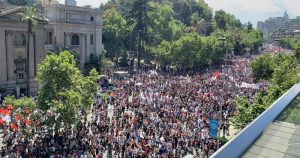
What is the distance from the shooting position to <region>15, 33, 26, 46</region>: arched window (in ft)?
Result: 146

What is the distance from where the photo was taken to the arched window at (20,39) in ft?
146

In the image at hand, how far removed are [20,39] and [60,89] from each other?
22.2m

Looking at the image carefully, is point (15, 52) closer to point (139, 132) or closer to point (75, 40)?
point (75, 40)

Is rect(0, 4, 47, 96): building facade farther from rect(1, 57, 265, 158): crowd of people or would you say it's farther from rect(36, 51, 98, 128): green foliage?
rect(36, 51, 98, 128): green foliage

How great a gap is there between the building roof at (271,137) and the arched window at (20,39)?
4240 cm

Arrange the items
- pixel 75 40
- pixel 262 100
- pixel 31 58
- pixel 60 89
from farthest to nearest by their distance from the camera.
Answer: pixel 75 40 → pixel 31 58 → pixel 60 89 → pixel 262 100

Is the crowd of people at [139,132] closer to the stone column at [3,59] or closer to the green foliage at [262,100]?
the green foliage at [262,100]

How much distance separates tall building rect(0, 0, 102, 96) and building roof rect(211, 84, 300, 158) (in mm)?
38869

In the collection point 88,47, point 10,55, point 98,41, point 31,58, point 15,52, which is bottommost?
point 31,58

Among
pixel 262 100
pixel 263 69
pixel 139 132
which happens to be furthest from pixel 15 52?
pixel 263 69

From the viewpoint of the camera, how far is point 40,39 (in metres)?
47.7

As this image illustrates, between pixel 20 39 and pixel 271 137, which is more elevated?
pixel 20 39

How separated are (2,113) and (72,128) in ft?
15.3

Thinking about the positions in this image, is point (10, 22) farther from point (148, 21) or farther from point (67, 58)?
point (148, 21)
